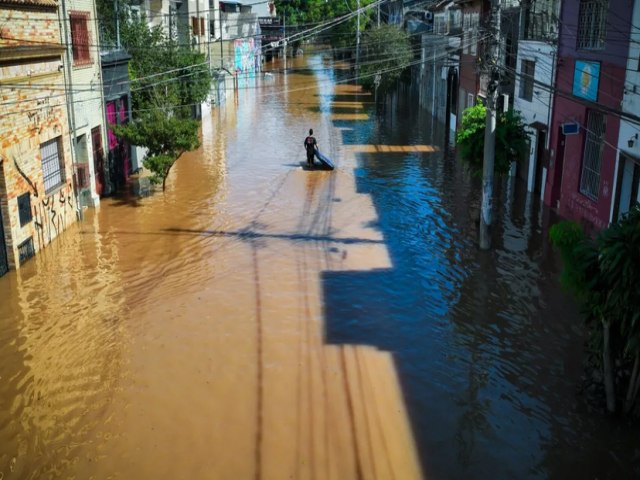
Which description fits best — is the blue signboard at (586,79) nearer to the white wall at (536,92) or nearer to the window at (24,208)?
the white wall at (536,92)

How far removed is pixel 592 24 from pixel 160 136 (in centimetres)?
1222

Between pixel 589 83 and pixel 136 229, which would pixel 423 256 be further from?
pixel 136 229

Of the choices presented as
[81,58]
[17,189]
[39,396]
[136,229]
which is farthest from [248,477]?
[81,58]

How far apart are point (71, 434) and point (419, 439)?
14.6 feet

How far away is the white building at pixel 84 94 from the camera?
59.1 feet

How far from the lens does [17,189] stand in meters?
14.9

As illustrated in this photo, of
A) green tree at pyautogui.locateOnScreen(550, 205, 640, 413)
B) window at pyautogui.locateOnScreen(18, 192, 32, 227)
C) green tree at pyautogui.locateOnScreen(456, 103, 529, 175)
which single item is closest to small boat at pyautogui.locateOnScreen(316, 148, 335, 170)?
green tree at pyautogui.locateOnScreen(456, 103, 529, 175)

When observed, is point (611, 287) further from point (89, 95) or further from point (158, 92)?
point (158, 92)

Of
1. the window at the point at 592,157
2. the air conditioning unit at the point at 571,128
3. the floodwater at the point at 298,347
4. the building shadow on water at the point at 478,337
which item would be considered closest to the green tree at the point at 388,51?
the floodwater at the point at 298,347

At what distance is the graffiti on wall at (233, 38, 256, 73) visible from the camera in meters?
60.8

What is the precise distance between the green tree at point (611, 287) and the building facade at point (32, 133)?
1126 centimetres

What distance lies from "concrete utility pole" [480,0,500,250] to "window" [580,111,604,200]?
2.68 meters

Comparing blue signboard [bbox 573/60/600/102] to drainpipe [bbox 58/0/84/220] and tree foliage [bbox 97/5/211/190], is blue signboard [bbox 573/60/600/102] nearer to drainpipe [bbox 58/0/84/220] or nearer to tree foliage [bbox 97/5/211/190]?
tree foliage [bbox 97/5/211/190]

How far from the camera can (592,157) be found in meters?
17.2
